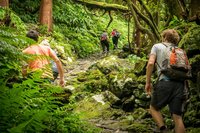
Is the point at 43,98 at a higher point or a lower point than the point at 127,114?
higher

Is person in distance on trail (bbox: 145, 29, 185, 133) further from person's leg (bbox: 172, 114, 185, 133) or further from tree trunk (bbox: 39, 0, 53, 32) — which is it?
tree trunk (bbox: 39, 0, 53, 32)

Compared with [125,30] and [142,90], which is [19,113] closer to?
[142,90]

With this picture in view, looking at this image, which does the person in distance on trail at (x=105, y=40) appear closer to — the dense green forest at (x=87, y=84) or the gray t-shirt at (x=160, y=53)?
A: the dense green forest at (x=87, y=84)

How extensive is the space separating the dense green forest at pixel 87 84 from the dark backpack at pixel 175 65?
1.32m

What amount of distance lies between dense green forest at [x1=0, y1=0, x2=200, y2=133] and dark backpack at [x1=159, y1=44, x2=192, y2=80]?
4.34ft

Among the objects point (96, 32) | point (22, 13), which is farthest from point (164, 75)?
point (96, 32)

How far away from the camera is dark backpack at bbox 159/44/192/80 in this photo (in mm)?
5273

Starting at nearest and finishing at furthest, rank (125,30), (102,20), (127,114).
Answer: (127,114)
(102,20)
(125,30)

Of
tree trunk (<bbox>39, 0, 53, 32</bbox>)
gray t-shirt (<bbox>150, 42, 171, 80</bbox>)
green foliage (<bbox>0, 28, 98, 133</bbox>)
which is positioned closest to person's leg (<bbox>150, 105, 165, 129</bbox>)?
gray t-shirt (<bbox>150, 42, 171, 80</bbox>)

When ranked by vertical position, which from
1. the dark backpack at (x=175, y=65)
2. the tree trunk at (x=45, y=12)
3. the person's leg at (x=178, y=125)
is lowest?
the person's leg at (x=178, y=125)

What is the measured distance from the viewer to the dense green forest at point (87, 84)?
9.36 feet

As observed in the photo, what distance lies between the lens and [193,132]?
6305 mm

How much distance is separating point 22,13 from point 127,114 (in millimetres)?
15633

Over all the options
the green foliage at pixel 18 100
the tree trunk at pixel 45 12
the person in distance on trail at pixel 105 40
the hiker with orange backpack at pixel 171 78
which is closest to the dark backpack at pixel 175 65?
the hiker with orange backpack at pixel 171 78
